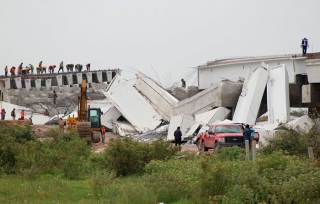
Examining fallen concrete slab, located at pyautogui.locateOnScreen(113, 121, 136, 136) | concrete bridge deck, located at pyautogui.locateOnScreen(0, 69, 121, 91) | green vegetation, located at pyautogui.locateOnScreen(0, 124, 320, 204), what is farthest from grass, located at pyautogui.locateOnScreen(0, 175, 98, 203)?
concrete bridge deck, located at pyautogui.locateOnScreen(0, 69, 121, 91)

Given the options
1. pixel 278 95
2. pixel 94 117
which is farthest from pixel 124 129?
pixel 278 95

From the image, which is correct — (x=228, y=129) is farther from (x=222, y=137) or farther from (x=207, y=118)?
(x=207, y=118)

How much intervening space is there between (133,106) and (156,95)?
1.81 meters

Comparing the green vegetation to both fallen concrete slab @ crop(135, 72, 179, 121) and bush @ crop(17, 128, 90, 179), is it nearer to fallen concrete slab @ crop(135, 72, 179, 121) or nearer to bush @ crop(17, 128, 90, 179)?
bush @ crop(17, 128, 90, 179)

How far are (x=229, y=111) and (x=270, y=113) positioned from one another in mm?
4076

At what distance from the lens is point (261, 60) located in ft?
132

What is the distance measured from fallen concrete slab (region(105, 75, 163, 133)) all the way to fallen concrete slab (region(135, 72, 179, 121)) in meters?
0.69

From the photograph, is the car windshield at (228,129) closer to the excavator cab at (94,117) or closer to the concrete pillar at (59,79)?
the excavator cab at (94,117)

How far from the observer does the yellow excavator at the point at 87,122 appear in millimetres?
33688

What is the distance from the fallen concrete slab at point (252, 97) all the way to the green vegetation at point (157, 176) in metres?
13.9

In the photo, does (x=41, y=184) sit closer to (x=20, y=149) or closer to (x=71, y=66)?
(x=20, y=149)

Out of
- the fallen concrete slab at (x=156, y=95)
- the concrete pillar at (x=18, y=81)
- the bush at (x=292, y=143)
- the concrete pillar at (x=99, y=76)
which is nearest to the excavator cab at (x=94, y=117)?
the fallen concrete slab at (x=156, y=95)

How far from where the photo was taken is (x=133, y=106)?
45188 mm

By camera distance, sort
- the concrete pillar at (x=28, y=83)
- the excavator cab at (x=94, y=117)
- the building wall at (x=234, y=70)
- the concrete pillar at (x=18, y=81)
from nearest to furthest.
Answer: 1. the excavator cab at (x=94, y=117)
2. the building wall at (x=234, y=70)
3. the concrete pillar at (x=18, y=81)
4. the concrete pillar at (x=28, y=83)
